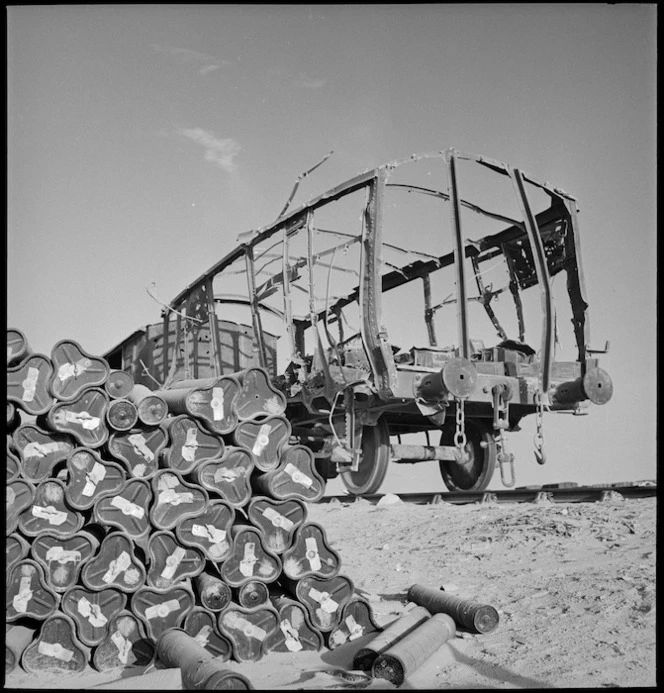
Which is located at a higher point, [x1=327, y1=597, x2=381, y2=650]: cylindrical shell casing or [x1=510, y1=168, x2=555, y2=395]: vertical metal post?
[x1=510, y1=168, x2=555, y2=395]: vertical metal post

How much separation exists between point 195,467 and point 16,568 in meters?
1.23

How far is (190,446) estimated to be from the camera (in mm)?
5172

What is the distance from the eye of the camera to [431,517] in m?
8.31

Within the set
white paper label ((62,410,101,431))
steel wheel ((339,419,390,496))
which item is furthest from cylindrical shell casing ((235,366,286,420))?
steel wheel ((339,419,390,496))

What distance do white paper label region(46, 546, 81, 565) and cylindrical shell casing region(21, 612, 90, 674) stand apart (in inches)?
12.5

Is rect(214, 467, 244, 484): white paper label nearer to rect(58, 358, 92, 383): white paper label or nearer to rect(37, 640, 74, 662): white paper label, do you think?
rect(58, 358, 92, 383): white paper label

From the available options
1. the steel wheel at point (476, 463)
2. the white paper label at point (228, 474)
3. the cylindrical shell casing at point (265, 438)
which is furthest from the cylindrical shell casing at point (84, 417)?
the steel wheel at point (476, 463)

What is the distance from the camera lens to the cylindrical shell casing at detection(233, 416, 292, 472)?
17.2 feet

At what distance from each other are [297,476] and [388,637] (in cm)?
119

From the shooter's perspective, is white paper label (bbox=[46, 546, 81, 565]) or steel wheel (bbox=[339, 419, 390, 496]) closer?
white paper label (bbox=[46, 546, 81, 565])

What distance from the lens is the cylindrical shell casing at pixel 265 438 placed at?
17.2ft

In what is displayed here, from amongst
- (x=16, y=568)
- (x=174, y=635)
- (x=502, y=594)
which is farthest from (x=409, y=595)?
(x=16, y=568)

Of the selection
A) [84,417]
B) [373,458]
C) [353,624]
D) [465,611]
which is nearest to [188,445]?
[84,417]

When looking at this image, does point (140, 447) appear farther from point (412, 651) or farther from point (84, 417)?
point (412, 651)
